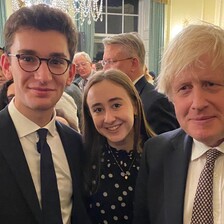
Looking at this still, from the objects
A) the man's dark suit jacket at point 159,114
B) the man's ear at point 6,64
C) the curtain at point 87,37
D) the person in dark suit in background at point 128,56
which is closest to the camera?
the man's ear at point 6,64

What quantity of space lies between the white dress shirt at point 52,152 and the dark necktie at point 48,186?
0.02 m

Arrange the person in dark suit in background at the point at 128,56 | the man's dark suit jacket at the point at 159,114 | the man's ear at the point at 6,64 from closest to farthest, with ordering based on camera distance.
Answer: the man's ear at the point at 6,64 < the man's dark suit jacket at the point at 159,114 < the person in dark suit in background at the point at 128,56

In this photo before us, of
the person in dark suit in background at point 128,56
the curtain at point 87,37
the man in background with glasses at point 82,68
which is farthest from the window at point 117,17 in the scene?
the person in dark suit in background at point 128,56

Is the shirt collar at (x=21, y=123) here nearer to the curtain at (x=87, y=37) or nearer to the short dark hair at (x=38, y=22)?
the short dark hair at (x=38, y=22)

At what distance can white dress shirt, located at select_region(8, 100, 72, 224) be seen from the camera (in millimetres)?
1180

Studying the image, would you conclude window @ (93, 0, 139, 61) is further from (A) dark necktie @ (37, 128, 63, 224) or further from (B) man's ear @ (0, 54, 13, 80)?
(A) dark necktie @ (37, 128, 63, 224)

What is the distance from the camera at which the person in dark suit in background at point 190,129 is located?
100 cm

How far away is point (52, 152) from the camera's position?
4.17 feet

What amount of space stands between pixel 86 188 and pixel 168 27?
289 inches

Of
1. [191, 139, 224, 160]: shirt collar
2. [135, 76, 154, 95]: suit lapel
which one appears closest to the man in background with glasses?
[135, 76, 154, 95]: suit lapel

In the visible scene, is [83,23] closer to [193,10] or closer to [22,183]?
[193,10]

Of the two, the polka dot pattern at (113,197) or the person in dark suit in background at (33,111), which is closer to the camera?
the person in dark suit in background at (33,111)

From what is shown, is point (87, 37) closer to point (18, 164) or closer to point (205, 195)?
point (18, 164)

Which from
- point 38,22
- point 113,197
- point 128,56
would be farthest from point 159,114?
point 38,22
